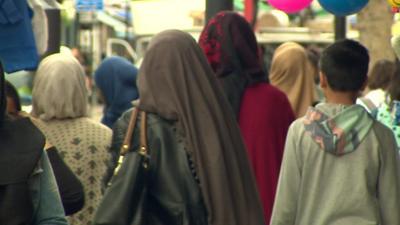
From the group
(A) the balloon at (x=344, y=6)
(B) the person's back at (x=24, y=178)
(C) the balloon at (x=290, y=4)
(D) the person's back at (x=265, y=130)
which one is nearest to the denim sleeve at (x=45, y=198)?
(B) the person's back at (x=24, y=178)

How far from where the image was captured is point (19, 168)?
4.58m

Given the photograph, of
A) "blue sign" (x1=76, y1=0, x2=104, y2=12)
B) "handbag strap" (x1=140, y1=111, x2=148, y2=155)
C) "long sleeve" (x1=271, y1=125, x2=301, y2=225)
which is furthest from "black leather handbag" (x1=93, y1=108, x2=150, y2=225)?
"blue sign" (x1=76, y1=0, x2=104, y2=12)

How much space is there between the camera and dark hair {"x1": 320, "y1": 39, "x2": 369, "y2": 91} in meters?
6.05

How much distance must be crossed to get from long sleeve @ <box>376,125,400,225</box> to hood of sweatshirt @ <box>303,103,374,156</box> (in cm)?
13

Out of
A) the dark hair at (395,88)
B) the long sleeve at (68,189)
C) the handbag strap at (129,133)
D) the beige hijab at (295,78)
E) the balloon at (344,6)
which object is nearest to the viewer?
the handbag strap at (129,133)

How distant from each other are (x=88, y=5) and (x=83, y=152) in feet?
35.3

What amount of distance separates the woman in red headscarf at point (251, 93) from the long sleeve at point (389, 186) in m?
1.60

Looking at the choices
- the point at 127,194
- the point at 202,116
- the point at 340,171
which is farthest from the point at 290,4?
the point at 127,194

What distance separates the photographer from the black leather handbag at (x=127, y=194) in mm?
5531

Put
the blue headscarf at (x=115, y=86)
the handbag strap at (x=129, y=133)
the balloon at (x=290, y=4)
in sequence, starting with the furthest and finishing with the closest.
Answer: the blue headscarf at (x=115, y=86)
the balloon at (x=290, y=4)
the handbag strap at (x=129, y=133)

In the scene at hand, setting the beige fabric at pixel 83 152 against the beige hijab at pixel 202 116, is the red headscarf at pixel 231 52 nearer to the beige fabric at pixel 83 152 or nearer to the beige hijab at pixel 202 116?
the beige fabric at pixel 83 152

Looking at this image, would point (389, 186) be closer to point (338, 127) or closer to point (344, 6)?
point (338, 127)

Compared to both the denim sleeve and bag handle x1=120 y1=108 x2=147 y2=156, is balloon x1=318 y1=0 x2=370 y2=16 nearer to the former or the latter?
bag handle x1=120 y1=108 x2=147 y2=156

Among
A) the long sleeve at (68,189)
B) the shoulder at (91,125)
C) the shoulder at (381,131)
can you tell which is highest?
the shoulder at (381,131)
